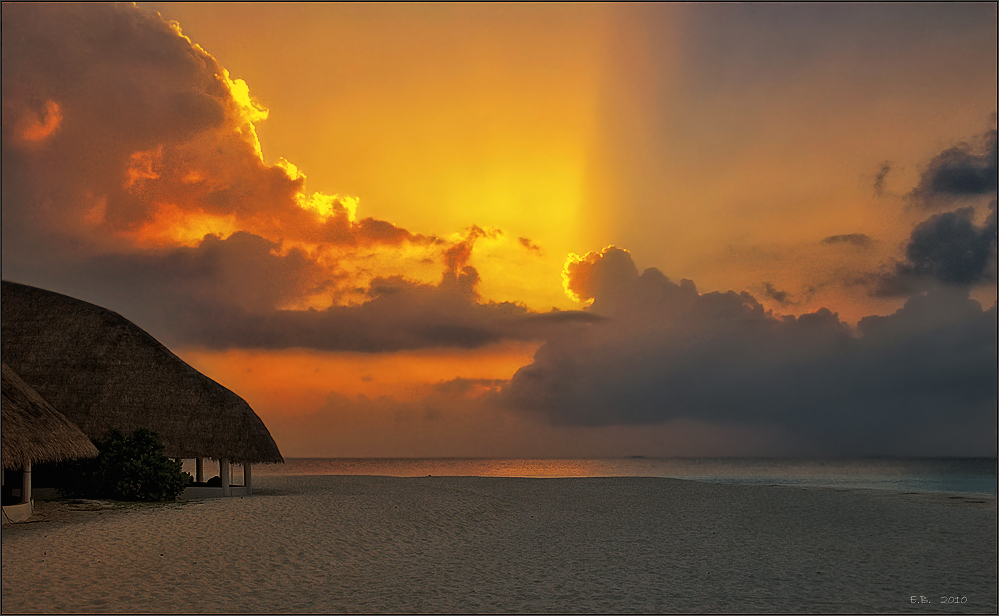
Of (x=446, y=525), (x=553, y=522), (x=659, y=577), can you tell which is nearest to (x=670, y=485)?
(x=553, y=522)

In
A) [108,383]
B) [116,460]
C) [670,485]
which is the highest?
[108,383]

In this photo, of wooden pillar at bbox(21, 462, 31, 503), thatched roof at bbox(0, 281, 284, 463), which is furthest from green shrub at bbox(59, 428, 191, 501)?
wooden pillar at bbox(21, 462, 31, 503)

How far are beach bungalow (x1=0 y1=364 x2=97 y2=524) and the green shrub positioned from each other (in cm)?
190

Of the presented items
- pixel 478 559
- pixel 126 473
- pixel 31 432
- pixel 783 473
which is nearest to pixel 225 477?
pixel 126 473

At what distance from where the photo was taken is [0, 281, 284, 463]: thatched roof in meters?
23.5

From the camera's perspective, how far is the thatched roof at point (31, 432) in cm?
1612

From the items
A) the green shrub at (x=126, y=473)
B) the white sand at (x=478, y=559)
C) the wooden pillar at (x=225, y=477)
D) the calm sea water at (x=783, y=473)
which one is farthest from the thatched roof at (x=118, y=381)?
the calm sea water at (x=783, y=473)

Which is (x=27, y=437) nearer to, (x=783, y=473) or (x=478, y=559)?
(x=478, y=559)

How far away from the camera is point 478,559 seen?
542 inches

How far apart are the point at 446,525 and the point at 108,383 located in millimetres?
12786

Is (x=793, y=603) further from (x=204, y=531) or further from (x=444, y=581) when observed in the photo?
(x=204, y=531)

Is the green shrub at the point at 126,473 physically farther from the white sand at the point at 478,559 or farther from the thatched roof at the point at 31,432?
the thatched roof at the point at 31,432

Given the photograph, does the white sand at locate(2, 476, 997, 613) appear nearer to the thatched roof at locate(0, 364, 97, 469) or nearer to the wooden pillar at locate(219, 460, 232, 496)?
the thatched roof at locate(0, 364, 97, 469)

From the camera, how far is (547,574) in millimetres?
12438
